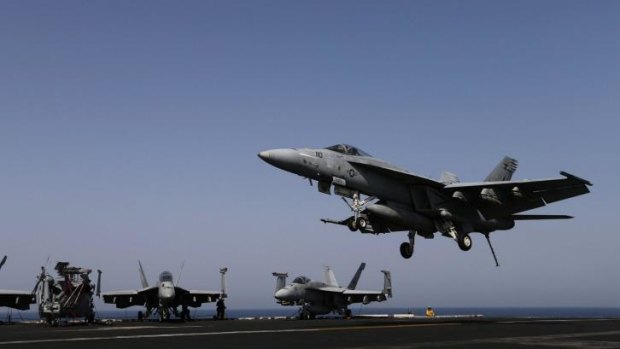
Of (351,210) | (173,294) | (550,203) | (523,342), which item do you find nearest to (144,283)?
(173,294)

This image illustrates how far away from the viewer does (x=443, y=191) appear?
33406 millimetres

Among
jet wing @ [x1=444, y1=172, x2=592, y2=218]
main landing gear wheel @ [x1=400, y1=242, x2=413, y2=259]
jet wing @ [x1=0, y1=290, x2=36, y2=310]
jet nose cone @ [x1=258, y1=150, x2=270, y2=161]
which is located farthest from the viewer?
jet wing @ [x1=0, y1=290, x2=36, y2=310]

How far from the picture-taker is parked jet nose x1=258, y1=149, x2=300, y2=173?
27.7 m

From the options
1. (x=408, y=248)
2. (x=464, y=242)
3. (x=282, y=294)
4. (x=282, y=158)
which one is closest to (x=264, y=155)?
(x=282, y=158)

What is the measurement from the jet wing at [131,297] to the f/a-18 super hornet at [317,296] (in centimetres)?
1079

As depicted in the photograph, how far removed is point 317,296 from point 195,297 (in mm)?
11119

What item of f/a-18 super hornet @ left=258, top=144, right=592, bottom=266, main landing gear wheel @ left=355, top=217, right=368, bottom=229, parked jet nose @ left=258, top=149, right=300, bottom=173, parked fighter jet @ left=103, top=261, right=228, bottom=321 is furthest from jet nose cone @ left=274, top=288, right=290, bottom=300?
parked jet nose @ left=258, top=149, right=300, bottom=173

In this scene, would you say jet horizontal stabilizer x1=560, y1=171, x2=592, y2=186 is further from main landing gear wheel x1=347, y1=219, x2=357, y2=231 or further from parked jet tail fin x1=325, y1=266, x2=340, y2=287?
parked jet tail fin x1=325, y1=266, x2=340, y2=287

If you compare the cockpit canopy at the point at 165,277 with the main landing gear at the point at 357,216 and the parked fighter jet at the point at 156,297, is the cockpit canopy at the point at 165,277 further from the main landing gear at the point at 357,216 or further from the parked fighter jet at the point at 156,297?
the main landing gear at the point at 357,216

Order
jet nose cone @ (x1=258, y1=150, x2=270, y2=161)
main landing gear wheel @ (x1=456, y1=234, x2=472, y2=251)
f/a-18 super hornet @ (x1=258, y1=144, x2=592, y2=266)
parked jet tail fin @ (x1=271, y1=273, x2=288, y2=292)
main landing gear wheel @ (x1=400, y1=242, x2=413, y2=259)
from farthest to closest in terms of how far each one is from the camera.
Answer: parked jet tail fin @ (x1=271, y1=273, x2=288, y2=292) < main landing gear wheel @ (x1=400, y1=242, x2=413, y2=259) < main landing gear wheel @ (x1=456, y1=234, x2=472, y2=251) < f/a-18 super hornet @ (x1=258, y1=144, x2=592, y2=266) < jet nose cone @ (x1=258, y1=150, x2=270, y2=161)

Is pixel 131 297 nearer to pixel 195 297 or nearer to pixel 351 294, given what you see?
pixel 195 297

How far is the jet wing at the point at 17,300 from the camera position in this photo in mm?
53344

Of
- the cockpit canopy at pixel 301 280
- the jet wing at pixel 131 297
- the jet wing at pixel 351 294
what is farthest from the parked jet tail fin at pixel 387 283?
the jet wing at pixel 131 297

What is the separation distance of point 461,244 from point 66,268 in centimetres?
2523
